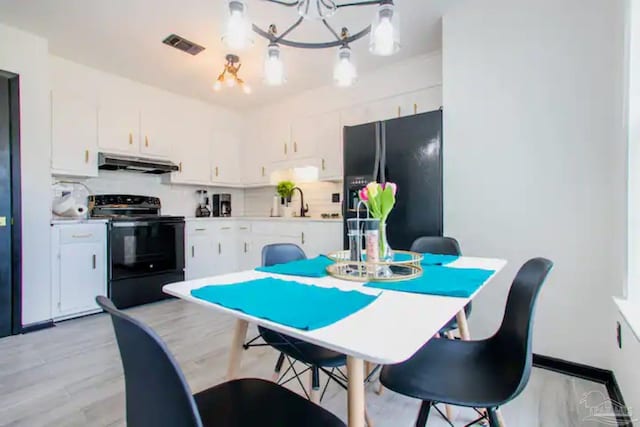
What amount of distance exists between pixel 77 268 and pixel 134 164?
1.18 meters

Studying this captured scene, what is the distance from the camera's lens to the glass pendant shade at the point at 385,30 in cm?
140

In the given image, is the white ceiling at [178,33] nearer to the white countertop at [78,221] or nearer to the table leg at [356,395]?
the white countertop at [78,221]

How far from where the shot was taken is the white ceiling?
231 cm

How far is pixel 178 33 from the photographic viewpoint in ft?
8.60

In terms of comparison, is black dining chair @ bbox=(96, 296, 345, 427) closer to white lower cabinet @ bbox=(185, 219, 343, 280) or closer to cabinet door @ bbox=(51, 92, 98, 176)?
white lower cabinet @ bbox=(185, 219, 343, 280)

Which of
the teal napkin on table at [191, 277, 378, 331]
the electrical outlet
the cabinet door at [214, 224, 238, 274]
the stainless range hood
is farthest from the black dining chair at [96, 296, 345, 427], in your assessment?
the cabinet door at [214, 224, 238, 274]

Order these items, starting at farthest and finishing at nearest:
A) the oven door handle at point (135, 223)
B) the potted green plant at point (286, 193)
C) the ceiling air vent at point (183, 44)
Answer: the potted green plant at point (286, 193)
the oven door handle at point (135, 223)
the ceiling air vent at point (183, 44)

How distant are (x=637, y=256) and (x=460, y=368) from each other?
120 cm

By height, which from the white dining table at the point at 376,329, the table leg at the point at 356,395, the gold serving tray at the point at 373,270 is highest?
the gold serving tray at the point at 373,270

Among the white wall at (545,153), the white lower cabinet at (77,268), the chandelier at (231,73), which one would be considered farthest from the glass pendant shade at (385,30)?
the white lower cabinet at (77,268)

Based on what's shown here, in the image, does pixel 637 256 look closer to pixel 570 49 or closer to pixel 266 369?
pixel 570 49

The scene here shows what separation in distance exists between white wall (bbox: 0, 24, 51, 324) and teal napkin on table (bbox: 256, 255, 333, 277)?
8.24ft

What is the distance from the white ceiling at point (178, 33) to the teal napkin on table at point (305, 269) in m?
1.56

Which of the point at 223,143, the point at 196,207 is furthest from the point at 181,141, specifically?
the point at 196,207
